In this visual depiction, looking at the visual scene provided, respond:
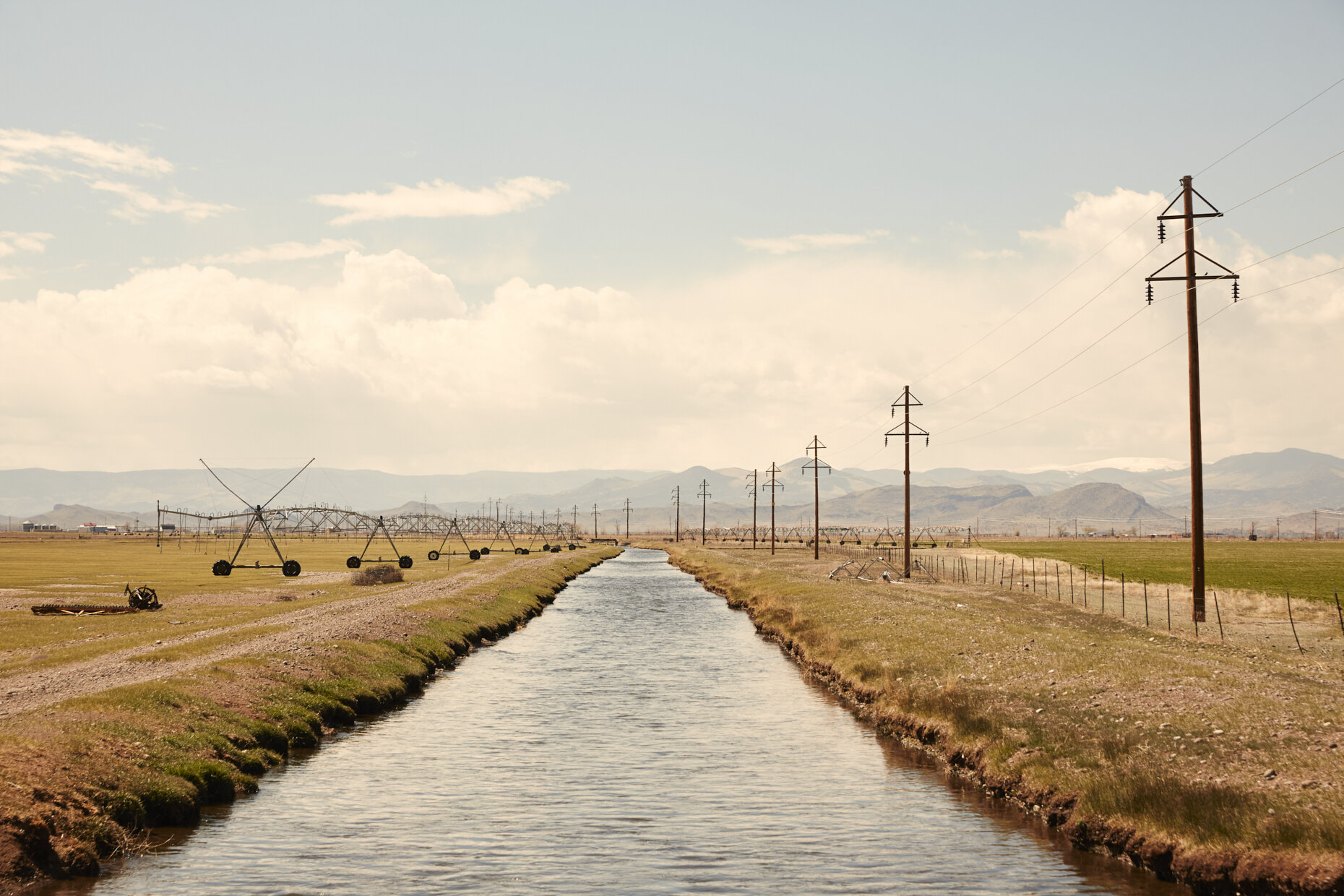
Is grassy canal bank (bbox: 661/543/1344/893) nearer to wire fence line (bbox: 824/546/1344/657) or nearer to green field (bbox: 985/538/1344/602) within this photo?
wire fence line (bbox: 824/546/1344/657)

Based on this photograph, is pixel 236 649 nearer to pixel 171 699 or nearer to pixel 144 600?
pixel 171 699

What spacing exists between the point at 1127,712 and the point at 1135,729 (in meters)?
1.90

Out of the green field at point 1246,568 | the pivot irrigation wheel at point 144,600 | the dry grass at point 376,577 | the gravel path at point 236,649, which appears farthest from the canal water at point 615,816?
the green field at point 1246,568

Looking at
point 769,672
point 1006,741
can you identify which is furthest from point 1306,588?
point 1006,741

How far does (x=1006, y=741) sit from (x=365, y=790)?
56.6ft

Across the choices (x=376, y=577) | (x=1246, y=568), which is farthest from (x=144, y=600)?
(x=1246, y=568)

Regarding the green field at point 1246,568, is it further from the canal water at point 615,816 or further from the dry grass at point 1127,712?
the canal water at point 615,816

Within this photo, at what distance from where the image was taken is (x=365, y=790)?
83.9 ft

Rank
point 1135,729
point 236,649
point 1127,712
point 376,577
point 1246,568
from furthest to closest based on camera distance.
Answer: point 1246,568 → point 376,577 → point 236,649 → point 1127,712 → point 1135,729

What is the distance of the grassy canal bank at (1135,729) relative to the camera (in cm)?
1847

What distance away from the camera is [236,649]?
137 feet

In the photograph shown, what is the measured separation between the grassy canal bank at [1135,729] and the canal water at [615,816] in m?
1.09

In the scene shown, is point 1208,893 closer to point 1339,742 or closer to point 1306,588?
point 1339,742

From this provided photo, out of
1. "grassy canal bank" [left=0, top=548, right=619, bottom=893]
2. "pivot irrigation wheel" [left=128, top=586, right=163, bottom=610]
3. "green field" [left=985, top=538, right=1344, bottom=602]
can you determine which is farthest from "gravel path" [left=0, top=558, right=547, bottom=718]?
"green field" [left=985, top=538, right=1344, bottom=602]
